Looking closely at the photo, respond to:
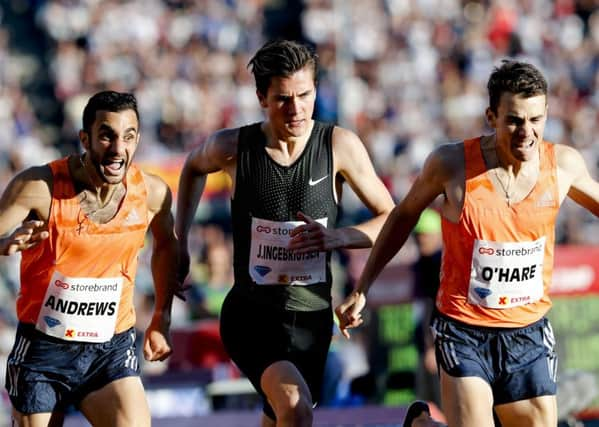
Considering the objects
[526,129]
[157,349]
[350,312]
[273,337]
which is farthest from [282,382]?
[526,129]

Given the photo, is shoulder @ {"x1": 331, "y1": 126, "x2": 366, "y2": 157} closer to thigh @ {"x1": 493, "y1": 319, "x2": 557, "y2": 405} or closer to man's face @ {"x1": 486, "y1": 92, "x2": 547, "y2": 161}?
man's face @ {"x1": 486, "y1": 92, "x2": 547, "y2": 161}

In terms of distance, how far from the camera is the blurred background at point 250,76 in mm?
17266

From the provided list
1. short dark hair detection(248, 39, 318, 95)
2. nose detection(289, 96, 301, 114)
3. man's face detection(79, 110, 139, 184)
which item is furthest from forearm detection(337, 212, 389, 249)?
man's face detection(79, 110, 139, 184)

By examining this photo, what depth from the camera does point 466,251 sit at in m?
7.02

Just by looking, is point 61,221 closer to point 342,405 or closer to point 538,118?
point 538,118

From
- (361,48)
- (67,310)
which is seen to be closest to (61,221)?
(67,310)

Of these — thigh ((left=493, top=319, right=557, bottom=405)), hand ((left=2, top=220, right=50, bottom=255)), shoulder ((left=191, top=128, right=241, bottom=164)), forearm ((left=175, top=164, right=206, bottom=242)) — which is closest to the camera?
hand ((left=2, top=220, right=50, bottom=255))

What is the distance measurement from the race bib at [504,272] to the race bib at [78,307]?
1797mm

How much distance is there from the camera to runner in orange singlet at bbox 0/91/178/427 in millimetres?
7133

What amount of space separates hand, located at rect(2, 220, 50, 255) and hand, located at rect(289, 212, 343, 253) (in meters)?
1.29

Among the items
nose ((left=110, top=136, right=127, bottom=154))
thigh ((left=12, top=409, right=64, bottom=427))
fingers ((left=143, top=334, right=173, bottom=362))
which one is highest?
nose ((left=110, top=136, right=127, bottom=154))

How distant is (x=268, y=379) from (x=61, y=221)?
133 centimetres

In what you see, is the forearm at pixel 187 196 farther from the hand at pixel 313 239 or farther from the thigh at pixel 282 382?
A: the thigh at pixel 282 382

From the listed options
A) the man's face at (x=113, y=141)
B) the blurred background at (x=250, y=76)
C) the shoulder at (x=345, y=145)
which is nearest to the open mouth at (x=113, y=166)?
the man's face at (x=113, y=141)
